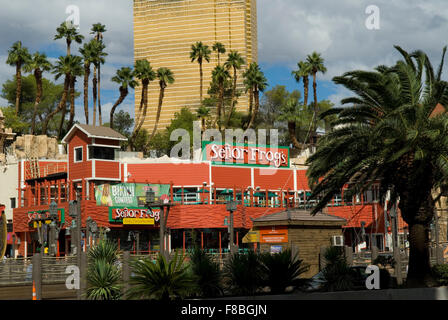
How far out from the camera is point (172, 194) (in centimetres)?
6341

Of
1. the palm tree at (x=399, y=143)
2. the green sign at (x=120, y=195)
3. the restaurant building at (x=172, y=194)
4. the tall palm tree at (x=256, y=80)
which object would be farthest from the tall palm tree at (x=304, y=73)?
the palm tree at (x=399, y=143)

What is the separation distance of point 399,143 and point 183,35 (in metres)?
165

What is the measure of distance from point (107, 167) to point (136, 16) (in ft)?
458

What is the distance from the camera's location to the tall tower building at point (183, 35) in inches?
7165

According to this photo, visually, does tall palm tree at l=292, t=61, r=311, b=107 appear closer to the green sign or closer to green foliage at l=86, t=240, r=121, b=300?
the green sign

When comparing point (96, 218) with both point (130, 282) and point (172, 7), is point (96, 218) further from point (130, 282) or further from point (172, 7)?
point (172, 7)

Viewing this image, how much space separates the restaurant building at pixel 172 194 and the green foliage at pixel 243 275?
32.3m

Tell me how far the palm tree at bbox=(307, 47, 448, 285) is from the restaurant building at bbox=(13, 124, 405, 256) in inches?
1065

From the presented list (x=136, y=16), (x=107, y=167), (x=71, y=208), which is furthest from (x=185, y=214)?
(x=136, y=16)

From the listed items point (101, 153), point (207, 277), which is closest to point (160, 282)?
point (207, 277)

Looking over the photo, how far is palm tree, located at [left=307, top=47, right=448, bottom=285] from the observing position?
27.5 m

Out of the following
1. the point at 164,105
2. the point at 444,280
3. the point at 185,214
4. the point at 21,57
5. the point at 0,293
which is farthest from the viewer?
the point at 164,105

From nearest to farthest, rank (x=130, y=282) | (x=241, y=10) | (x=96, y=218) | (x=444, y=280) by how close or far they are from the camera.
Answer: (x=130, y=282)
(x=444, y=280)
(x=96, y=218)
(x=241, y=10)

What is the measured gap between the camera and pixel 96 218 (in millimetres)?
59375
